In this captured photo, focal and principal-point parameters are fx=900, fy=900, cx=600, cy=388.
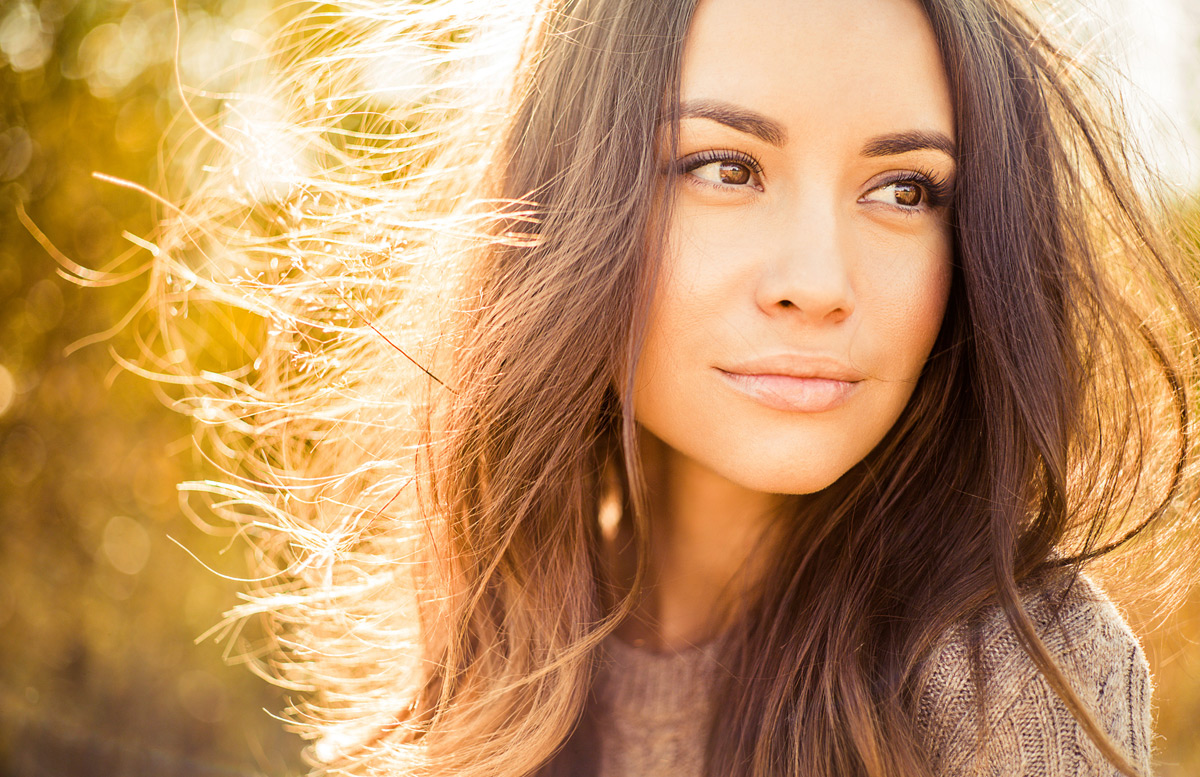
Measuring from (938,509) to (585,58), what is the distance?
0.93 meters

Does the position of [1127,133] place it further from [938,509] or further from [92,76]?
[92,76]

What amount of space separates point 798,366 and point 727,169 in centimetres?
30

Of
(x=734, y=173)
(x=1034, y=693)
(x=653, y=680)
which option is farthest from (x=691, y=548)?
(x=734, y=173)

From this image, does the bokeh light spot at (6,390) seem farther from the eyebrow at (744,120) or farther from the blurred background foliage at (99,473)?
the eyebrow at (744,120)

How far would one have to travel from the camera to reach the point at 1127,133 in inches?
61.0

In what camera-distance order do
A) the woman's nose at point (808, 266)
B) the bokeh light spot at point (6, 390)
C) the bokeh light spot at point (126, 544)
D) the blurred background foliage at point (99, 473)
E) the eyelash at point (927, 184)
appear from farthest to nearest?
the bokeh light spot at point (126, 544)
the bokeh light spot at point (6, 390)
the blurred background foliage at point (99, 473)
the eyelash at point (927, 184)
the woman's nose at point (808, 266)

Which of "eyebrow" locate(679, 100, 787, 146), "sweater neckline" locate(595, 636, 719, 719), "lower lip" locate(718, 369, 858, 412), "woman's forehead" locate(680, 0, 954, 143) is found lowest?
"sweater neckline" locate(595, 636, 719, 719)

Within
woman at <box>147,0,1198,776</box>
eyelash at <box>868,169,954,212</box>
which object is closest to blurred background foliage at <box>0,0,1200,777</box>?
woman at <box>147,0,1198,776</box>

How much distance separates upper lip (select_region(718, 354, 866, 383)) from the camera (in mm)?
1245

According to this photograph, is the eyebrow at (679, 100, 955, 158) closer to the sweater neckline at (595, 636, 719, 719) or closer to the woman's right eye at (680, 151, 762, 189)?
the woman's right eye at (680, 151, 762, 189)

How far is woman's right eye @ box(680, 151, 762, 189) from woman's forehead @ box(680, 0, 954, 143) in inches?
2.9

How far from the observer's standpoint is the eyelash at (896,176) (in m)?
1.27

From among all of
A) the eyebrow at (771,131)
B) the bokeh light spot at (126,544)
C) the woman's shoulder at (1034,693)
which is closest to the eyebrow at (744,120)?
the eyebrow at (771,131)

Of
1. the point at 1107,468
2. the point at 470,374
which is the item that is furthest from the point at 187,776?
the point at 1107,468
